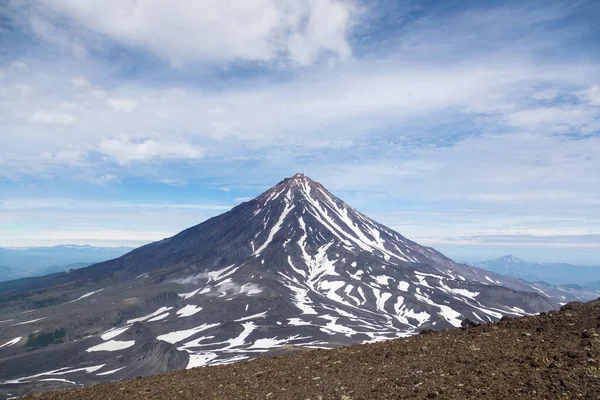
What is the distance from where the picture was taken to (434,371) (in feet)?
49.2

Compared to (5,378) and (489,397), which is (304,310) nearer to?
(5,378)

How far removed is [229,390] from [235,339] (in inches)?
5617

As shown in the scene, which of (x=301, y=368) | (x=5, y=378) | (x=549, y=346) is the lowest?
(x=5, y=378)

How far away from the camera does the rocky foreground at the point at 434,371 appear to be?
1297 centimetres

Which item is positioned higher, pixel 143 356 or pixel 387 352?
pixel 387 352

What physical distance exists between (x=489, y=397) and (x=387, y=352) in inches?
269

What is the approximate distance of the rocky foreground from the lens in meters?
13.0

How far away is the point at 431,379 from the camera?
14281mm

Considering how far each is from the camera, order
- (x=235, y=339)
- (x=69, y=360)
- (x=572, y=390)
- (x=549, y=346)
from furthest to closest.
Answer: (x=235, y=339) < (x=69, y=360) < (x=549, y=346) < (x=572, y=390)

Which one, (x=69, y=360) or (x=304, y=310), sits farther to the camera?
(x=304, y=310)

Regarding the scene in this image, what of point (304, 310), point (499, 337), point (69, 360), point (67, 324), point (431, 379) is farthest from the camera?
point (304, 310)

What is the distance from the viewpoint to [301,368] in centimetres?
1842

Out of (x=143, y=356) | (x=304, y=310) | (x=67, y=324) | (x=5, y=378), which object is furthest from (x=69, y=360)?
(x=304, y=310)

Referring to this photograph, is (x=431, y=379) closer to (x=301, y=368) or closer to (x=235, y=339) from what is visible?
(x=301, y=368)
